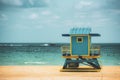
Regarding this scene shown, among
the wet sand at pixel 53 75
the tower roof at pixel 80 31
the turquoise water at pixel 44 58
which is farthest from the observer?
the turquoise water at pixel 44 58

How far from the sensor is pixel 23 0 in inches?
541

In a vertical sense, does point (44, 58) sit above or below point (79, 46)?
below

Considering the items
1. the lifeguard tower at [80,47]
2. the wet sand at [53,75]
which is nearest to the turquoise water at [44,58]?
the wet sand at [53,75]

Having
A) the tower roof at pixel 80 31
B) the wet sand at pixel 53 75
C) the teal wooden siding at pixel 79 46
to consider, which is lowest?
the wet sand at pixel 53 75

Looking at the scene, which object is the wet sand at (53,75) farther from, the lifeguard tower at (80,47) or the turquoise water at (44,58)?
the turquoise water at (44,58)

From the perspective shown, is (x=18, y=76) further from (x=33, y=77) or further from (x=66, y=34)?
(x=66, y=34)

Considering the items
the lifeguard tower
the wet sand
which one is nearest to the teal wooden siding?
the lifeguard tower

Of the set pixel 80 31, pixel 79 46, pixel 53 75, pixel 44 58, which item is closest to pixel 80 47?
pixel 79 46

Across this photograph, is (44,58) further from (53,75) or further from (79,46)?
(53,75)

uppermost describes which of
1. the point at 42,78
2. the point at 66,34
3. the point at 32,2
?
the point at 32,2

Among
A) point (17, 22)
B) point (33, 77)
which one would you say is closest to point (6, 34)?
point (17, 22)

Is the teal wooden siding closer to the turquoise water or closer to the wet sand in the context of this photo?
the wet sand

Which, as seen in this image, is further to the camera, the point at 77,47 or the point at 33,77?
the point at 77,47

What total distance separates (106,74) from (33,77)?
72.7 inches
